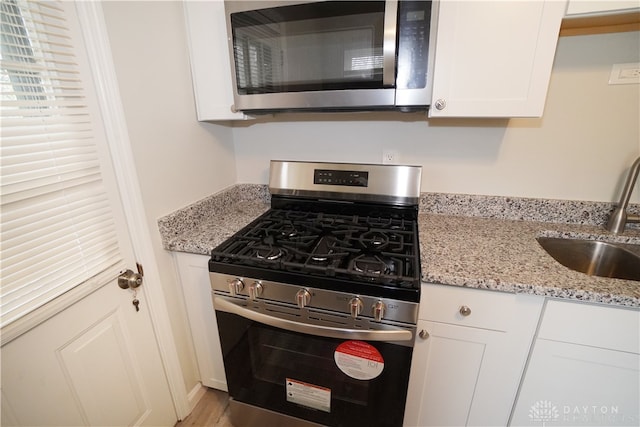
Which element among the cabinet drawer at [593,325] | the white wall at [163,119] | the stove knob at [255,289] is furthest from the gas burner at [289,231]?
the cabinet drawer at [593,325]

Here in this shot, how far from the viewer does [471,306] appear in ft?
3.16

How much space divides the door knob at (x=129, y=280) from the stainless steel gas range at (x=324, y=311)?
30 centimetres

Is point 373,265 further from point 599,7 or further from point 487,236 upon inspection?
point 599,7

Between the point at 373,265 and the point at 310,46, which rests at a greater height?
the point at 310,46

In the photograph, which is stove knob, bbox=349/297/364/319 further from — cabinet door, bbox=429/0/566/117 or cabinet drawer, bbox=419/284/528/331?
cabinet door, bbox=429/0/566/117

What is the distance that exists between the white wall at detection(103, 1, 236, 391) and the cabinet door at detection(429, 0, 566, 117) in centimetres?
103

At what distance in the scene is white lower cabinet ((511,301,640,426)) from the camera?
2.86 ft

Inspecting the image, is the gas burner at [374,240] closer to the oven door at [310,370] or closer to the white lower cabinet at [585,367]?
the oven door at [310,370]

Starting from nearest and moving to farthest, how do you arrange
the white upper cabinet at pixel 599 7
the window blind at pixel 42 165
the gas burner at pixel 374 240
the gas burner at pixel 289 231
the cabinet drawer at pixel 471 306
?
1. the window blind at pixel 42 165
2. the white upper cabinet at pixel 599 7
3. the cabinet drawer at pixel 471 306
4. the gas burner at pixel 374 240
5. the gas burner at pixel 289 231

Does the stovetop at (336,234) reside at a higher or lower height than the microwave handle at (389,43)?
lower

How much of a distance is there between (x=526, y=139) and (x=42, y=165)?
179cm

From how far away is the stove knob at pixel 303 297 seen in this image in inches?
36.5

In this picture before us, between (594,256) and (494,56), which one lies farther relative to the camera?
(594,256)

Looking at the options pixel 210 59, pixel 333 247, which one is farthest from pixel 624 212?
pixel 210 59
